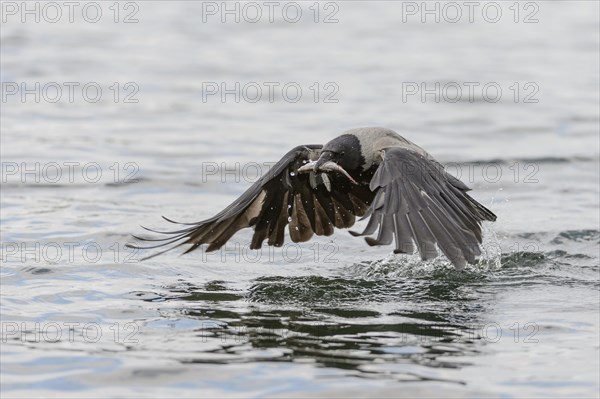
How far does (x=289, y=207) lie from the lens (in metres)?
9.38

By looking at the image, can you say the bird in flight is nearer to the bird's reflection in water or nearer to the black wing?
the black wing

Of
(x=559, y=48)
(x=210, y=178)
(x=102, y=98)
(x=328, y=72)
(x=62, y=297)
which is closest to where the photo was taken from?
(x=62, y=297)

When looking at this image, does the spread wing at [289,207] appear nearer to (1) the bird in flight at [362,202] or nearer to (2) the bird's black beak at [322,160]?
(1) the bird in flight at [362,202]

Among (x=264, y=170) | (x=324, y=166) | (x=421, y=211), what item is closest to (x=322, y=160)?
(x=324, y=166)

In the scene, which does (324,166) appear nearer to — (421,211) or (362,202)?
(362,202)

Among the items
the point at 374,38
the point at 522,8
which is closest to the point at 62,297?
the point at 374,38

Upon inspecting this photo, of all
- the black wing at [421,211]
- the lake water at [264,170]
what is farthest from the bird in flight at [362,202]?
the lake water at [264,170]

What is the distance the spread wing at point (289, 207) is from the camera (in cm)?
882

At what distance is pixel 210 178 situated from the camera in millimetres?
12656

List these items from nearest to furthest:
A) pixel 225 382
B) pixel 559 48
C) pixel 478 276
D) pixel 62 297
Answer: pixel 225 382
pixel 62 297
pixel 478 276
pixel 559 48

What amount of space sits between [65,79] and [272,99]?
3426 mm

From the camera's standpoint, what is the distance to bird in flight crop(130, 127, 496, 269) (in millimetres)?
7242

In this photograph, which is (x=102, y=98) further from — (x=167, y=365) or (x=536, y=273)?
(x=167, y=365)

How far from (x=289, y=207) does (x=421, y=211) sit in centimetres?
215
